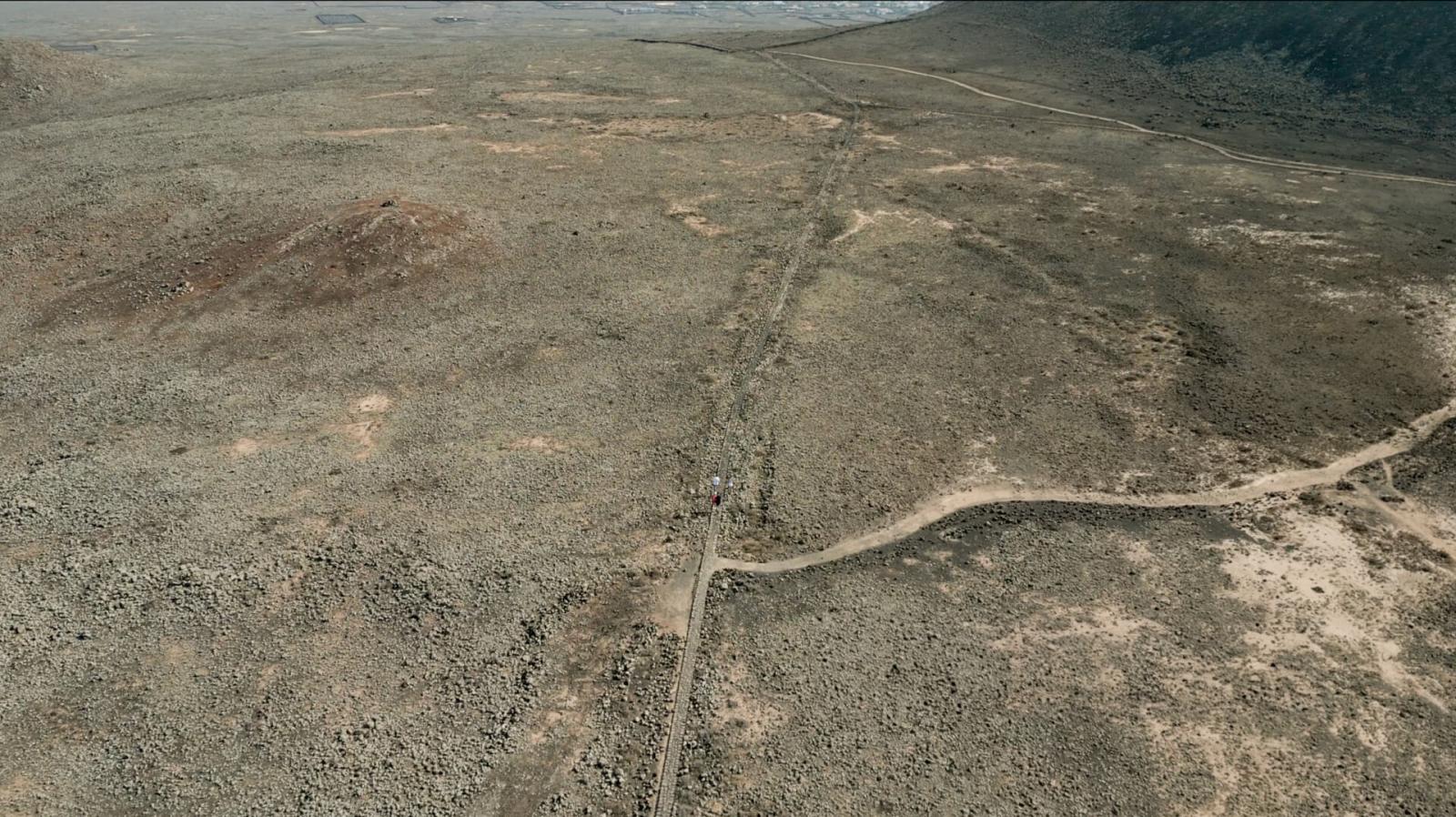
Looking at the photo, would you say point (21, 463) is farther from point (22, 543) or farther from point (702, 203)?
point (702, 203)

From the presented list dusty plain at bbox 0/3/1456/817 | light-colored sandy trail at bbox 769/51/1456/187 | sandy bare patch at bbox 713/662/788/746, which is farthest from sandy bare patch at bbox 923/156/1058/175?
sandy bare patch at bbox 713/662/788/746

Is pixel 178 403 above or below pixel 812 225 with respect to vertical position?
below

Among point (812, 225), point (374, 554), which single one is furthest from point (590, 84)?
point (374, 554)

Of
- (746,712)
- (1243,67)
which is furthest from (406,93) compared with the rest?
(1243,67)

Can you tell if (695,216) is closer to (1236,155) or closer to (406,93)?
(1236,155)

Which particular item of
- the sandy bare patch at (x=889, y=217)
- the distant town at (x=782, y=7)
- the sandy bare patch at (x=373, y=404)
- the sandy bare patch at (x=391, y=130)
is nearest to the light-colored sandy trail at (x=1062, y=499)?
the sandy bare patch at (x=373, y=404)
